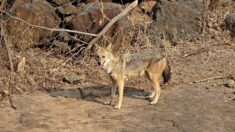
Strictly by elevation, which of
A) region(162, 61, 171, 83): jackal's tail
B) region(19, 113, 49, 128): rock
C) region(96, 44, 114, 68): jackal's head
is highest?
region(96, 44, 114, 68): jackal's head

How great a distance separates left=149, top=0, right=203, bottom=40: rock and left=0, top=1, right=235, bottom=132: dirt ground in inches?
9.4

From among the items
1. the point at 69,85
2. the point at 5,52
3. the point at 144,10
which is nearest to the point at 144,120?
the point at 69,85

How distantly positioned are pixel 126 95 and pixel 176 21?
3.66 metres

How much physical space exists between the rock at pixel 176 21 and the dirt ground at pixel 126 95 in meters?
0.24

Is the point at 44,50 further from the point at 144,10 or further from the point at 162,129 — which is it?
the point at 162,129

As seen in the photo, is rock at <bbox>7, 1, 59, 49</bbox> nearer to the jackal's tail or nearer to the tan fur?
the tan fur

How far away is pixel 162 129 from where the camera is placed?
7773 mm

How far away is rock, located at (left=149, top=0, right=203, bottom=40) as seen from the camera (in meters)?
12.6

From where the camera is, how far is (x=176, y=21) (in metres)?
12.7

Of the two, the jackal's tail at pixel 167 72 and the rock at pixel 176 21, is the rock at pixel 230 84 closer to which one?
the jackal's tail at pixel 167 72

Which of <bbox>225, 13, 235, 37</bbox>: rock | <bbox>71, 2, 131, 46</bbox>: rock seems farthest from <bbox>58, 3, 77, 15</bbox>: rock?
<bbox>225, 13, 235, 37</bbox>: rock

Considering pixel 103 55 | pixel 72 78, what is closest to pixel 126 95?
pixel 103 55

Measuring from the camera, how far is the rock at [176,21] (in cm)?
1256

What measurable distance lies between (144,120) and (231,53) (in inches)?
167
